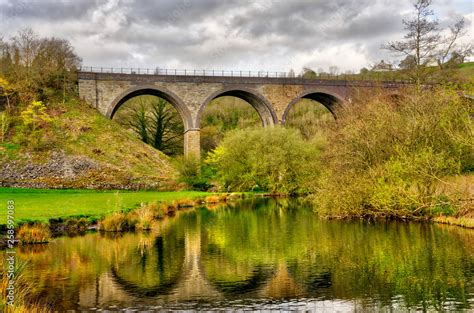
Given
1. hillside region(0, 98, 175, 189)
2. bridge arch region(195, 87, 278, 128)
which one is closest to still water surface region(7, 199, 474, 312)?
hillside region(0, 98, 175, 189)

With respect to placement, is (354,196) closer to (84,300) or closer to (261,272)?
(261,272)

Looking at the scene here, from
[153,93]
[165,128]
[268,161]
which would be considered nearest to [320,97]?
[153,93]

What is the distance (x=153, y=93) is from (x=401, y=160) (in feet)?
115

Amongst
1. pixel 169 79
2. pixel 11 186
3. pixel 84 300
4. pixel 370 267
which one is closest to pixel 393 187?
pixel 370 267

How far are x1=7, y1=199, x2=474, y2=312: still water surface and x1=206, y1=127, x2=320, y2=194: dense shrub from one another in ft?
61.9

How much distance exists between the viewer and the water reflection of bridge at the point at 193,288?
10008mm

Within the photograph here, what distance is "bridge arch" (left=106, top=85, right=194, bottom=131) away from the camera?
48.4m

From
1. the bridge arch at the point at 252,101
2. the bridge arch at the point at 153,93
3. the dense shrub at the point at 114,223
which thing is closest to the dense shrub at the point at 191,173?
the bridge arch at the point at 153,93

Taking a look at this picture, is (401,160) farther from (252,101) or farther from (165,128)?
(165,128)

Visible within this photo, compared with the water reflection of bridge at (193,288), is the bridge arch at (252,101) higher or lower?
higher

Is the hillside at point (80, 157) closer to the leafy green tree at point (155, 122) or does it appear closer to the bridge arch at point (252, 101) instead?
the bridge arch at point (252, 101)

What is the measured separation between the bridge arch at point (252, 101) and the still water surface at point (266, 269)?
32.6 meters

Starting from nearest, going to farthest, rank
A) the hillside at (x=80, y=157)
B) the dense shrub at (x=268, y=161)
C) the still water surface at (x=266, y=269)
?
1. the still water surface at (x=266, y=269)
2. the dense shrub at (x=268, y=161)
3. the hillside at (x=80, y=157)

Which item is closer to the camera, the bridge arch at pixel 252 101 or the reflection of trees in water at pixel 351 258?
the reflection of trees in water at pixel 351 258
